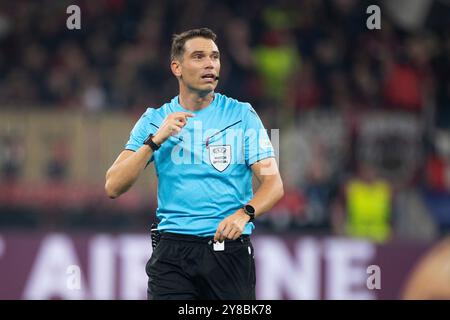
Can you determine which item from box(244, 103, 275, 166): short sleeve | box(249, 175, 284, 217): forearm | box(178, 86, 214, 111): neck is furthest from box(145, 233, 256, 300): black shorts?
box(178, 86, 214, 111): neck

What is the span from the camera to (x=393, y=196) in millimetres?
13516

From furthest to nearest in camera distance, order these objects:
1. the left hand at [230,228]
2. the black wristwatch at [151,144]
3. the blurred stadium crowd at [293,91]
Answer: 1. the blurred stadium crowd at [293,91]
2. the black wristwatch at [151,144]
3. the left hand at [230,228]

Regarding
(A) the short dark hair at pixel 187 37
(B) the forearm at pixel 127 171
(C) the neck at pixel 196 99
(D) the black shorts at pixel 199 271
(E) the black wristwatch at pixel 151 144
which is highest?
(A) the short dark hair at pixel 187 37

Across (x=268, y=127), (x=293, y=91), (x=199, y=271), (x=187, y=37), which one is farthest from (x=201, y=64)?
(x=293, y=91)

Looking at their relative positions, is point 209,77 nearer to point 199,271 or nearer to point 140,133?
point 140,133

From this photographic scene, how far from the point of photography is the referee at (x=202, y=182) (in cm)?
694

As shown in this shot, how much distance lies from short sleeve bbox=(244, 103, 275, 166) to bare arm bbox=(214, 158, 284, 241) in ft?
0.11

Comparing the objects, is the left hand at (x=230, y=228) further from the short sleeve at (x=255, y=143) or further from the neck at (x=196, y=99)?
the neck at (x=196, y=99)

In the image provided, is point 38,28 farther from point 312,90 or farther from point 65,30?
point 312,90

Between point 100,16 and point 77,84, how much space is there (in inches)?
64.6

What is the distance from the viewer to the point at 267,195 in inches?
269

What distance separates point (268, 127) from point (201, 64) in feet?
20.7

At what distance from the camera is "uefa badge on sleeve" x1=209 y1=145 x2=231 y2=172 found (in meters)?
6.97

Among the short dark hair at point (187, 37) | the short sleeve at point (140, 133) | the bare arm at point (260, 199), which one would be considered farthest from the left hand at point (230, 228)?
the short dark hair at point (187, 37)
